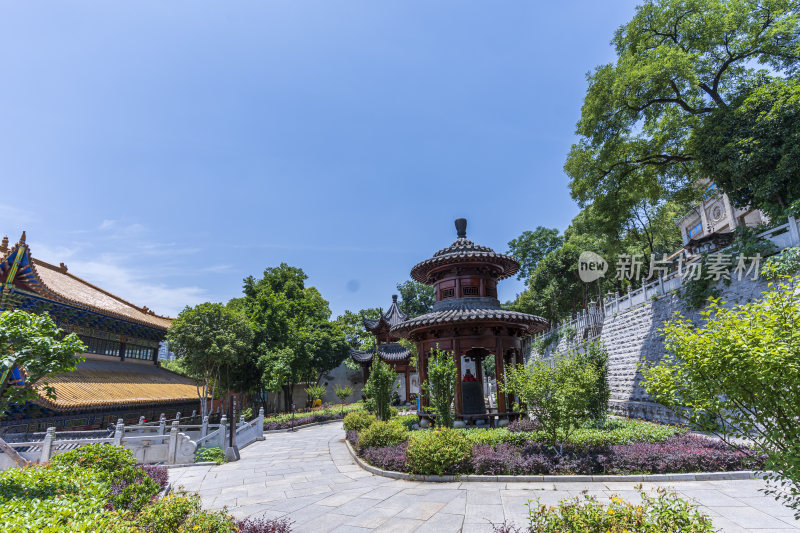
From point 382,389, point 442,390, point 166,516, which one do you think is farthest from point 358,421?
point 166,516

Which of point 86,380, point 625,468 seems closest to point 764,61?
point 625,468

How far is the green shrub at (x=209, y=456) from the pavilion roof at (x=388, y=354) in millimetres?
24254

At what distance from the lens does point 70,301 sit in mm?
17062

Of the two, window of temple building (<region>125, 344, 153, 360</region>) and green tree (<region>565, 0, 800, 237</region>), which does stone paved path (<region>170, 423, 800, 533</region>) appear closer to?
window of temple building (<region>125, 344, 153, 360</region>)

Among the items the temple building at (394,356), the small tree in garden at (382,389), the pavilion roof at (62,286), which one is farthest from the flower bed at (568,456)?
the temple building at (394,356)

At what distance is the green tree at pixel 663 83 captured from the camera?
18.0 metres

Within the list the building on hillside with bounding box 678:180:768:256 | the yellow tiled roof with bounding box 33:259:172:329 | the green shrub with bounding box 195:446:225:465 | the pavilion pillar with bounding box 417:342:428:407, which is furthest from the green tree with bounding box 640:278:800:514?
the building on hillside with bounding box 678:180:768:256

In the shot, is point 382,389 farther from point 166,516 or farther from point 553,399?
point 166,516

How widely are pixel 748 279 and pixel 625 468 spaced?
1098cm

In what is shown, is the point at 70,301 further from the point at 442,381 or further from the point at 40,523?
the point at 40,523

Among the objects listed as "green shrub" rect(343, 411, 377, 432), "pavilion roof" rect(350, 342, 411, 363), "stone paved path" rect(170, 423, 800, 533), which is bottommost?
"stone paved path" rect(170, 423, 800, 533)

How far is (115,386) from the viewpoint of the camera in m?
18.6

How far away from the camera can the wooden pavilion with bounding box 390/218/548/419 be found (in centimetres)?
1481

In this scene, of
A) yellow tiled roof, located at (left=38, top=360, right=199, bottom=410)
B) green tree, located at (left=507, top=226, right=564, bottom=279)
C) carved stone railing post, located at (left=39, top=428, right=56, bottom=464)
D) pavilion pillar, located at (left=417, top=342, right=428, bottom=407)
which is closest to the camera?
→ carved stone railing post, located at (left=39, top=428, right=56, bottom=464)
